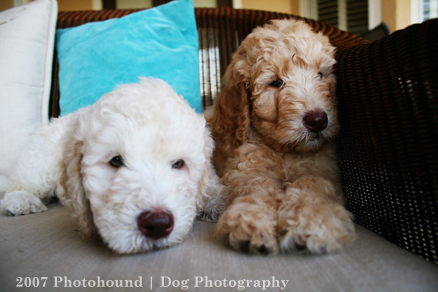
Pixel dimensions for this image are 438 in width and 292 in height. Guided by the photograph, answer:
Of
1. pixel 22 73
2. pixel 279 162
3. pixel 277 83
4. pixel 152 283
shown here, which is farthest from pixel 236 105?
pixel 22 73

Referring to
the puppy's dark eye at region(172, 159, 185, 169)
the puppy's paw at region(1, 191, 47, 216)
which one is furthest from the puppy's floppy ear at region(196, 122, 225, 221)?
the puppy's paw at region(1, 191, 47, 216)

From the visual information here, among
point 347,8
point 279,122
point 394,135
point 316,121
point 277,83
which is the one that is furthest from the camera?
point 347,8

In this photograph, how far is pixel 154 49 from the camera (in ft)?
7.19

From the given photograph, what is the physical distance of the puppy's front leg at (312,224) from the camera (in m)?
0.94

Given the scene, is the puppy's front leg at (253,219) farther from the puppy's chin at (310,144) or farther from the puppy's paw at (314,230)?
the puppy's chin at (310,144)

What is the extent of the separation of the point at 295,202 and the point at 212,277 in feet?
1.52

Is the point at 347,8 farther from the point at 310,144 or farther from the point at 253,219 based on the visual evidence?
the point at 253,219

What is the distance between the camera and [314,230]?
95 centimetres

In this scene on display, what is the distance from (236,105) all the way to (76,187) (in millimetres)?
971

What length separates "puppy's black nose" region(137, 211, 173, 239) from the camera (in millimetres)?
985

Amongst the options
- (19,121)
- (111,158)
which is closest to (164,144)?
(111,158)

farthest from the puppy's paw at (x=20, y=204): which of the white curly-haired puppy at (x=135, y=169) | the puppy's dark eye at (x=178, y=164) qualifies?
the puppy's dark eye at (x=178, y=164)

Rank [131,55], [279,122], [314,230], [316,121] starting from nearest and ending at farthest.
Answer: [314,230], [316,121], [279,122], [131,55]

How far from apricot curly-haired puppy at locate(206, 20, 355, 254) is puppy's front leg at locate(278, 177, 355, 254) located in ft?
0.04
